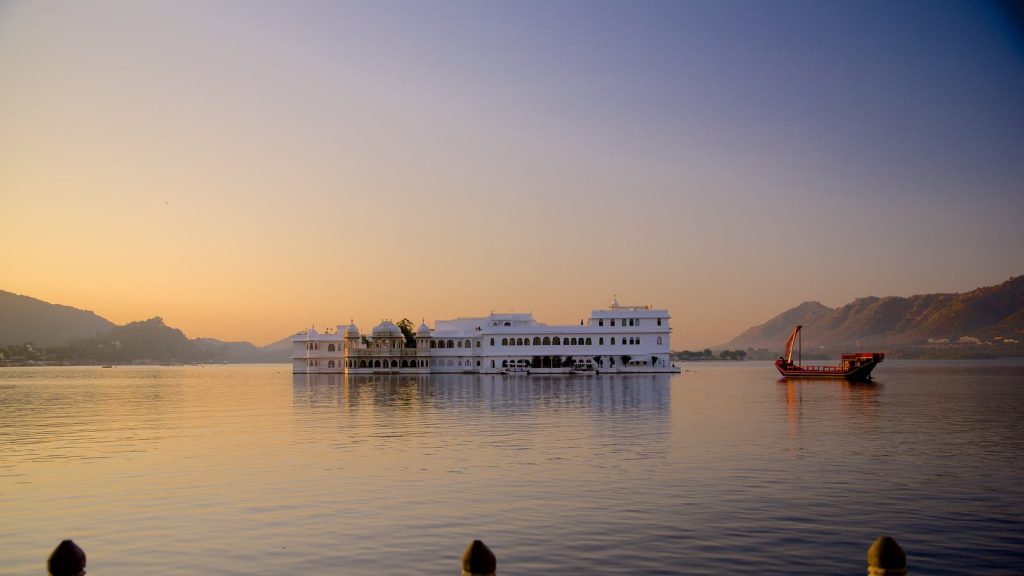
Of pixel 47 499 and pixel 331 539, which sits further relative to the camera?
pixel 47 499

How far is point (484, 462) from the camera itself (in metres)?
25.6

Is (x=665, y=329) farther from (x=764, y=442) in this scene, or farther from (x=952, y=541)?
(x=952, y=541)

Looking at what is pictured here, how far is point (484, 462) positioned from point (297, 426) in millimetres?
16026

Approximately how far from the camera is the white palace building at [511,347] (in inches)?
4063

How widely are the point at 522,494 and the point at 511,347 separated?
8571 centimetres

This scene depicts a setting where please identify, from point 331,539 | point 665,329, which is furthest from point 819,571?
point 665,329

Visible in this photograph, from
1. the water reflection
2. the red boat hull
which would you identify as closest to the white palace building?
the red boat hull

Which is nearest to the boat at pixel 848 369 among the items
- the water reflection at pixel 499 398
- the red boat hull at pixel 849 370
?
the red boat hull at pixel 849 370

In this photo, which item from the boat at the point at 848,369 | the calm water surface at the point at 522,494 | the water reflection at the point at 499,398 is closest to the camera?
the calm water surface at the point at 522,494

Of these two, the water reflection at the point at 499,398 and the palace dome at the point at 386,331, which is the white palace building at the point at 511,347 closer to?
the palace dome at the point at 386,331

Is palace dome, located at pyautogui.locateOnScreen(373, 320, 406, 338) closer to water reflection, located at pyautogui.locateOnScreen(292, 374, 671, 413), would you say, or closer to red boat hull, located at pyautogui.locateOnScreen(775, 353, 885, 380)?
water reflection, located at pyautogui.locateOnScreen(292, 374, 671, 413)

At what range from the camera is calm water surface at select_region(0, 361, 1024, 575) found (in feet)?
48.5

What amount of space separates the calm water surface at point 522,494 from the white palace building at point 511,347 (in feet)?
203

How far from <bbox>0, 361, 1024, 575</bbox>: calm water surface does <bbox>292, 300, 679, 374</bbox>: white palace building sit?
6176 cm
